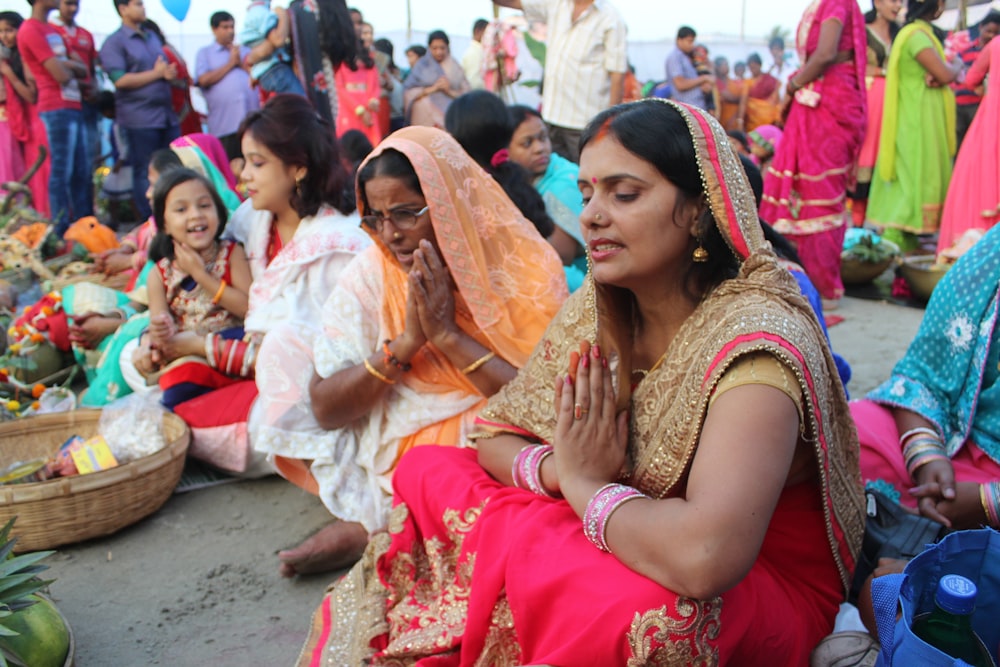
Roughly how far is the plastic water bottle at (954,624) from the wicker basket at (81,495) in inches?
100

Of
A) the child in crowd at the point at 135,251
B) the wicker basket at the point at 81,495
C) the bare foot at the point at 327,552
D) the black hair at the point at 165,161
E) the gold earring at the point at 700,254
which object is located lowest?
the bare foot at the point at 327,552

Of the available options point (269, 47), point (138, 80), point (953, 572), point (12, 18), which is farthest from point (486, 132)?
point (12, 18)

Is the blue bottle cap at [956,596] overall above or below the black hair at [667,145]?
below

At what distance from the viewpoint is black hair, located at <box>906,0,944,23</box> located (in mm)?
5906

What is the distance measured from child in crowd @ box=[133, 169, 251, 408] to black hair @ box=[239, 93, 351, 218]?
0.43 metres

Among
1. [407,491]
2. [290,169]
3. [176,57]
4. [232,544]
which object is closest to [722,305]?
[407,491]

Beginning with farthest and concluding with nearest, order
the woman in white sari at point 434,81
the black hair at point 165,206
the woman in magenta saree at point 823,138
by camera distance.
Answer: the woman in white sari at point 434,81, the woman in magenta saree at point 823,138, the black hair at point 165,206

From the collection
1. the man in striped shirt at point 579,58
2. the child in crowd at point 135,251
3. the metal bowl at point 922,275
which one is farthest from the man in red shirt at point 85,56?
the metal bowl at point 922,275

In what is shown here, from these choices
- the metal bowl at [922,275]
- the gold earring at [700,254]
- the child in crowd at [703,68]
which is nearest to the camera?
the gold earring at [700,254]

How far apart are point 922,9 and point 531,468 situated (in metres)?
5.70

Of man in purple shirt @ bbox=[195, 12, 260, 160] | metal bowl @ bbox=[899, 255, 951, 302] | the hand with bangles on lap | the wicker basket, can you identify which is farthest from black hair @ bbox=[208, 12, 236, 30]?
the hand with bangles on lap

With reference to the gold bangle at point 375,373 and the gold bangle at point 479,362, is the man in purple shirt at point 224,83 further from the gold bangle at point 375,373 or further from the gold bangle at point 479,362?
the gold bangle at point 479,362

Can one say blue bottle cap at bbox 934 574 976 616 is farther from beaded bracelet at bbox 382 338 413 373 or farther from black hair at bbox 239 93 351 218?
black hair at bbox 239 93 351 218

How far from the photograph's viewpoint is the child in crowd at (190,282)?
3.57m
